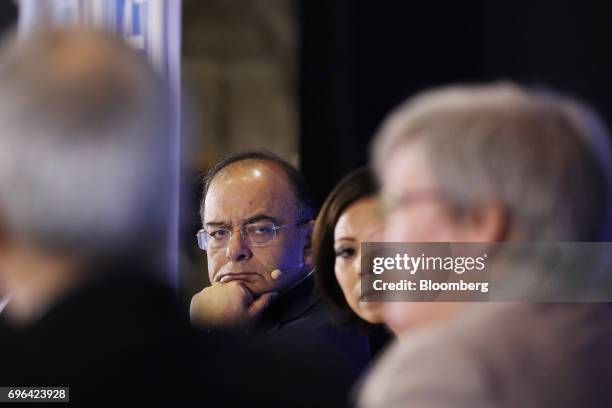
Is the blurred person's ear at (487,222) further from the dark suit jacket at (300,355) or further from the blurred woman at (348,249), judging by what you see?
the dark suit jacket at (300,355)

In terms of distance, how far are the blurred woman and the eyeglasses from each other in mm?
84

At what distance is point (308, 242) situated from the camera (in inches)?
64.9

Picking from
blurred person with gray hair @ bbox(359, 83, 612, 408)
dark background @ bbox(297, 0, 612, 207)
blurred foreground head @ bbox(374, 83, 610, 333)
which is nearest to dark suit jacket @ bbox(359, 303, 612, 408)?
blurred person with gray hair @ bbox(359, 83, 612, 408)

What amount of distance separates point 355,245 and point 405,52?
2.04ft

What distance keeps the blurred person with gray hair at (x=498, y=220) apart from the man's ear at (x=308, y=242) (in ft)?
1.50

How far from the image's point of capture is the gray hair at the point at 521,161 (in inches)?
42.3

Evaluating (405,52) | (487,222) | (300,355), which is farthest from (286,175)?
(487,222)

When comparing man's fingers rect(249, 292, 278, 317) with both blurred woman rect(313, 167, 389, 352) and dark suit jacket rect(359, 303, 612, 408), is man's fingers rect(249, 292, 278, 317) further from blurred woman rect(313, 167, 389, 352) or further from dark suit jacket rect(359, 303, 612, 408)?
dark suit jacket rect(359, 303, 612, 408)

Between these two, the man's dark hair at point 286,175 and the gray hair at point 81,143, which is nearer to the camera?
the gray hair at point 81,143

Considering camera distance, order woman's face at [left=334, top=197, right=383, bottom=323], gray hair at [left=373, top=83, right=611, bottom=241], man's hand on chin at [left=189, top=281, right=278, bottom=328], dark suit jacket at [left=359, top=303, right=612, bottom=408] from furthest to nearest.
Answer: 1. man's hand on chin at [left=189, top=281, right=278, bottom=328]
2. woman's face at [left=334, top=197, right=383, bottom=323]
3. gray hair at [left=373, top=83, right=611, bottom=241]
4. dark suit jacket at [left=359, top=303, right=612, bottom=408]

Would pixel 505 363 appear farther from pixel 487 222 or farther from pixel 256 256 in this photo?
pixel 256 256

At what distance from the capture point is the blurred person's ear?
1077 millimetres

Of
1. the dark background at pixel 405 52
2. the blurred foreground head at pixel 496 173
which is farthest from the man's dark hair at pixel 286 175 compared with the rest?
the blurred foreground head at pixel 496 173

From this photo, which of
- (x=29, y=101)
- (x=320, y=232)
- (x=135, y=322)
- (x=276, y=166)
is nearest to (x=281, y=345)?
(x=320, y=232)
